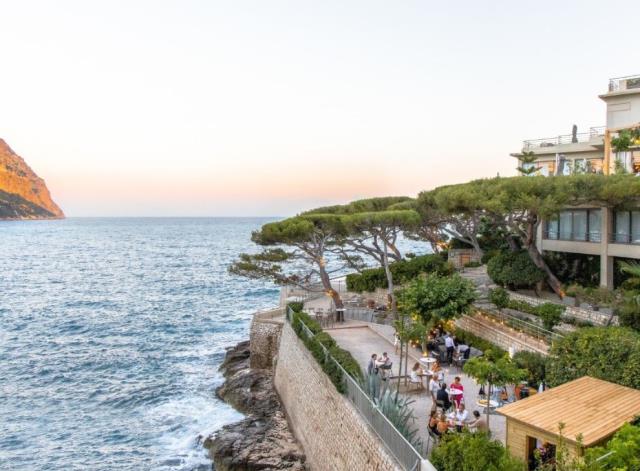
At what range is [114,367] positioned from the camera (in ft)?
114

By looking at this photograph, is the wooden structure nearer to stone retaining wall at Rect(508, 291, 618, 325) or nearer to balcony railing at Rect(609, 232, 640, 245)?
stone retaining wall at Rect(508, 291, 618, 325)

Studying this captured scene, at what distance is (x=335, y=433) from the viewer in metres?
16.9

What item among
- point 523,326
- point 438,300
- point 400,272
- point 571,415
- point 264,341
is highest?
point 438,300

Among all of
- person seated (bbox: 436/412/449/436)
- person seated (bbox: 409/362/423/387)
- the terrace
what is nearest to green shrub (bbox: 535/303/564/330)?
person seated (bbox: 409/362/423/387)

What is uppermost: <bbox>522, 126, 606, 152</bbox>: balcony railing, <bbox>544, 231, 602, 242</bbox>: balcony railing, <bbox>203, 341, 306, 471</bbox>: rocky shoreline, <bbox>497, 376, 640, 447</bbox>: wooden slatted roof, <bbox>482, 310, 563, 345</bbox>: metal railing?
<bbox>522, 126, 606, 152</bbox>: balcony railing

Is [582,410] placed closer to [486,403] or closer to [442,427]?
[442,427]

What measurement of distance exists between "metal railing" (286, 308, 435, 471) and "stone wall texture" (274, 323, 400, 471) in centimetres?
21

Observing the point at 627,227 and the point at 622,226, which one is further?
the point at 622,226

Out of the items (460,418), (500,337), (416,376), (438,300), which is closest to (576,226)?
(500,337)

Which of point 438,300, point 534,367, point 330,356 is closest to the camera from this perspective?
point 534,367

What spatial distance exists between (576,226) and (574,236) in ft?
2.04

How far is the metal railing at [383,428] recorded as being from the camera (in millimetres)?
11258

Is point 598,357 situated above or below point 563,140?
below

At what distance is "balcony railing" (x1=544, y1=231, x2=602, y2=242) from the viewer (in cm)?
2982
